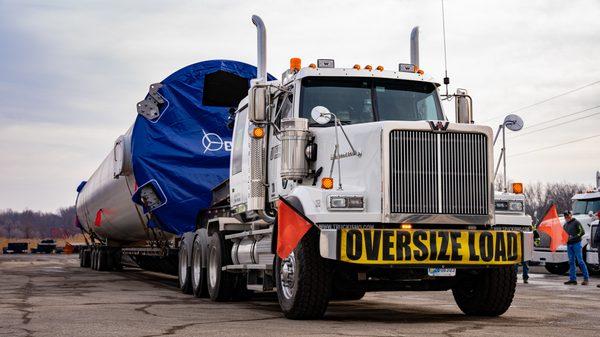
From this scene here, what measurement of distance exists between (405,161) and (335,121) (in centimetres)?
99

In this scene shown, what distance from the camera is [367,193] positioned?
32.3 feet

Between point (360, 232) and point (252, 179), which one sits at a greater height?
point (252, 179)

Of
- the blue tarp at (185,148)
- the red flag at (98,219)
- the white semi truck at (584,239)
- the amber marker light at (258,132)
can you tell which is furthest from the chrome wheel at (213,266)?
the white semi truck at (584,239)

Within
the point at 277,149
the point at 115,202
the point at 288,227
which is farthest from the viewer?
the point at 115,202

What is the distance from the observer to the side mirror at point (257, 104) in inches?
440

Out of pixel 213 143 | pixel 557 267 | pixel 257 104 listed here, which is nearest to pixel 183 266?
pixel 213 143

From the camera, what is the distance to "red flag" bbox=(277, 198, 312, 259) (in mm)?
9719

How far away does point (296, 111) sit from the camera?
11.1m

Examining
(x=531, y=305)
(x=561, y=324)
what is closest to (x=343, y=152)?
(x=561, y=324)

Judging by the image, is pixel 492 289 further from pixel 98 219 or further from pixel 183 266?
pixel 98 219

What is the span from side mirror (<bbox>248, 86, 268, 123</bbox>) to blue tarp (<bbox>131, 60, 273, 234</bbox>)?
187 inches

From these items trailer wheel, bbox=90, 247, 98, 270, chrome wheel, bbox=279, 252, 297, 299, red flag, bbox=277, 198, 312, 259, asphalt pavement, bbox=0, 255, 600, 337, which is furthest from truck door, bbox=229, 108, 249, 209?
trailer wheel, bbox=90, 247, 98, 270

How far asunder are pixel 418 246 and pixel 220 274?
4.78 m

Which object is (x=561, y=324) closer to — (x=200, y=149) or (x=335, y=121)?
(x=335, y=121)
